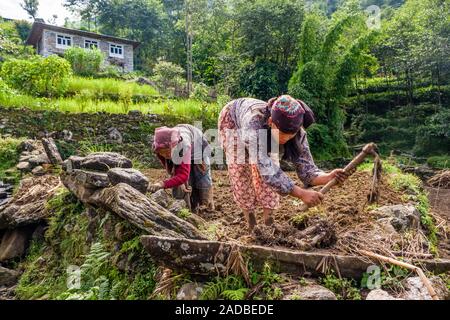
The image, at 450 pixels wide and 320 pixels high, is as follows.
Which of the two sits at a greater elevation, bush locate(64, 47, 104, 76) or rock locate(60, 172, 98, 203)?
bush locate(64, 47, 104, 76)

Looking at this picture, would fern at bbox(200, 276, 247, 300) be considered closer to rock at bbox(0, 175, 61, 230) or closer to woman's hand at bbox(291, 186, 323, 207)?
woman's hand at bbox(291, 186, 323, 207)

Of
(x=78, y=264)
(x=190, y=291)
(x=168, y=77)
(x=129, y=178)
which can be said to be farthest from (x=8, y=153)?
(x=168, y=77)

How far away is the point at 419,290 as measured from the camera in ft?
5.99

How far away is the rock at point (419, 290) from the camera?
180cm

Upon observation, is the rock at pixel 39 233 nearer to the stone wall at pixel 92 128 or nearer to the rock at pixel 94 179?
the rock at pixel 94 179

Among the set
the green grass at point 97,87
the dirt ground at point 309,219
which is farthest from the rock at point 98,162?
the green grass at point 97,87

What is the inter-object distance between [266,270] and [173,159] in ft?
4.44

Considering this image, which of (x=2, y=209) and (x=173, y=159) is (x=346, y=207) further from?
(x=2, y=209)

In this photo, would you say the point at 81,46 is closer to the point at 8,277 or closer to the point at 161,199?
the point at 8,277

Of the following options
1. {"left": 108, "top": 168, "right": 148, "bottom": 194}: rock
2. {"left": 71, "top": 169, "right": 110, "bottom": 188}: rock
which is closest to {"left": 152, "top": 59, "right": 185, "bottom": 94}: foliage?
{"left": 71, "top": 169, "right": 110, "bottom": 188}: rock

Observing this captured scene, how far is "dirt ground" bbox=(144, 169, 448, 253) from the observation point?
2291 mm

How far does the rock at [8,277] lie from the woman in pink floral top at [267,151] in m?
1.93

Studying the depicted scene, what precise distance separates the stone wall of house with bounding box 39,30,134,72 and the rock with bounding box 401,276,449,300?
70.5 ft
